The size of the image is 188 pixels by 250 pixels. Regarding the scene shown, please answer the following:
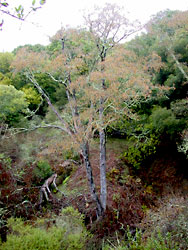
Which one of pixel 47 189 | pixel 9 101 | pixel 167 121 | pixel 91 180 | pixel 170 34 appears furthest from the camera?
pixel 9 101

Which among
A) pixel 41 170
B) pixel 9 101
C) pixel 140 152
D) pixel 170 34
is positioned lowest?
pixel 41 170

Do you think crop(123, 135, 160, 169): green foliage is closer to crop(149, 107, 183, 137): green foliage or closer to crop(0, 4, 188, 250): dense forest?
crop(0, 4, 188, 250): dense forest

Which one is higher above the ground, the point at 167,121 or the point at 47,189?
the point at 167,121

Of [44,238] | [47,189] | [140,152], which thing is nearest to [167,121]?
[140,152]

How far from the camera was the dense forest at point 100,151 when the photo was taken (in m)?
4.74

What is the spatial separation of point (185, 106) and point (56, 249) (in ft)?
22.9

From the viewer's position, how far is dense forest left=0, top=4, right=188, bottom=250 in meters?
4.74

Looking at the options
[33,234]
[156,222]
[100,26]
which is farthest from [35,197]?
[100,26]

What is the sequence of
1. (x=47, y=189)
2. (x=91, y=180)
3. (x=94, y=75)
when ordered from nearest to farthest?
(x=94, y=75), (x=91, y=180), (x=47, y=189)

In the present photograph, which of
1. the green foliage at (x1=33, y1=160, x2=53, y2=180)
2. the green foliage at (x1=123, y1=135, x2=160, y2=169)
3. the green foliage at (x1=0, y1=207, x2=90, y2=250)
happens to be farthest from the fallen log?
the green foliage at (x1=123, y1=135, x2=160, y2=169)

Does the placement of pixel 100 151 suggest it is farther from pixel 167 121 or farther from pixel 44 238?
pixel 167 121

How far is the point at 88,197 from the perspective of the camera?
26.7 feet

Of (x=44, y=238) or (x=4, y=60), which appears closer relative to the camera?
(x=44, y=238)

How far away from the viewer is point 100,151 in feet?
21.8
